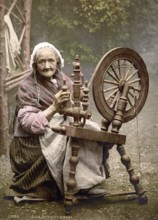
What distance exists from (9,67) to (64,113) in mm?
821

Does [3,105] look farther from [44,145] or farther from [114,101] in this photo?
[114,101]

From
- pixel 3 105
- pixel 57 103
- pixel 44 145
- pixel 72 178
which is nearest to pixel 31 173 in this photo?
pixel 44 145

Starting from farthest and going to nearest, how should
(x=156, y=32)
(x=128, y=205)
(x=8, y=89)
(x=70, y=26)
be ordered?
(x=8, y=89), (x=70, y=26), (x=156, y=32), (x=128, y=205)

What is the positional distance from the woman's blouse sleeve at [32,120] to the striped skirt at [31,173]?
83mm

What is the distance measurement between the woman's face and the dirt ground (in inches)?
16.7

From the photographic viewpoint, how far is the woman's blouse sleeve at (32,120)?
5.90 feet

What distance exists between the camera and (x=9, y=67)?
2.44 m

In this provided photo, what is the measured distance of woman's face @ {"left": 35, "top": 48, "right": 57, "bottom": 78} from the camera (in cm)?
183

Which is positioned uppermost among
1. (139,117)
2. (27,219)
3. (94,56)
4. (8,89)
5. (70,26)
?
(70,26)

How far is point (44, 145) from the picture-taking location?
1844mm

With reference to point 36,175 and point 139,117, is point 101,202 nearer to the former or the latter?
point 36,175

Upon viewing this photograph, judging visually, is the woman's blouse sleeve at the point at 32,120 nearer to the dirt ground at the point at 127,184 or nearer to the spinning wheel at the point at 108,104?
the spinning wheel at the point at 108,104

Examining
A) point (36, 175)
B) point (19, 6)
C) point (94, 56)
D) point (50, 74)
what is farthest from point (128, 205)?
point (19, 6)

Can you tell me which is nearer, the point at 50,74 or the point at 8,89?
the point at 50,74
